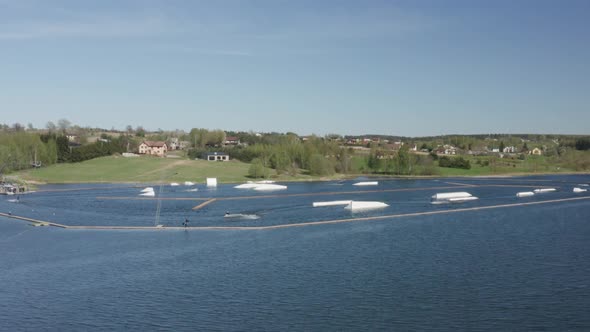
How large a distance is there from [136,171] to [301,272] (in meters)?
74.9

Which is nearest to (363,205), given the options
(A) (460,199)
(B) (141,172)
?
(A) (460,199)

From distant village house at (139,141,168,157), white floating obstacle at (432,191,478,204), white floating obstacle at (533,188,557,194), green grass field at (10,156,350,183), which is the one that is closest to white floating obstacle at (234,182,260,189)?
green grass field at (10,156,350,183)

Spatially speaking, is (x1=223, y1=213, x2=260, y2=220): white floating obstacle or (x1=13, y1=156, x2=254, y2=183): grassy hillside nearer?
(x1=223, y1=213, x2=260, y2=220): white floating obstacle

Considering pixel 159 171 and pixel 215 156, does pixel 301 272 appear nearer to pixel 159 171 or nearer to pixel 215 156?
pixel 159 171

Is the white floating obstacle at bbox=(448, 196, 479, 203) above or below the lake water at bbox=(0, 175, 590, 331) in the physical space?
above

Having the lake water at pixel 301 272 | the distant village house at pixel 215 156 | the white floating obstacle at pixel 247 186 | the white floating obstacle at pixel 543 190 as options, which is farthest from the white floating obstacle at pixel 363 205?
the distant village house at pixel 215 156

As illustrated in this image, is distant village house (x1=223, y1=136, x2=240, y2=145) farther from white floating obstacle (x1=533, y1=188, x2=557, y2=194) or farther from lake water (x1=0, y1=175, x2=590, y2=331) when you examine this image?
Answer: lake water (x1=0, y1=175, x2=590, y2=331)

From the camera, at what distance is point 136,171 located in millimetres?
102312

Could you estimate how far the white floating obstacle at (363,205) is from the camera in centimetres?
6250

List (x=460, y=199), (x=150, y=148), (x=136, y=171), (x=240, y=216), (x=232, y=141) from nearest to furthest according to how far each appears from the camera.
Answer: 1. (x=240, y=216)
2. (x=460, y=199)
3. (x=136, y=171)
4. (x=150, y=148)
5. (x=232, y=141)

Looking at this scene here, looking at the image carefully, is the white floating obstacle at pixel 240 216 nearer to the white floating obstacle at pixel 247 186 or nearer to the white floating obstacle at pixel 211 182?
the white floating obstacle at pixel 247 186

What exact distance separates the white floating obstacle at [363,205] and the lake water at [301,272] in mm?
3272

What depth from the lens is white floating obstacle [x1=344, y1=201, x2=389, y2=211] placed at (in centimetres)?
6250

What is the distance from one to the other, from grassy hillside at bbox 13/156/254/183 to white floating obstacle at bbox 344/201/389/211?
3881 cm
